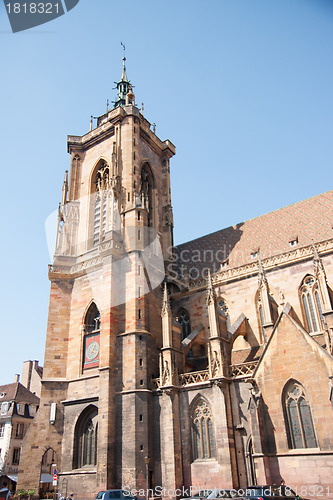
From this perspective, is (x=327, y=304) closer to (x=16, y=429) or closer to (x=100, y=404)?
(x=100, y=404)

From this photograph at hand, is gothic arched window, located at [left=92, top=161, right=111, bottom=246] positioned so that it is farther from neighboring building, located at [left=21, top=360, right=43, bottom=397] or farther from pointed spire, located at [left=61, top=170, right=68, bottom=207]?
neighboring building, located at [left=21, top=360, right=43, bottom=397]

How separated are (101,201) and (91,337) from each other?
8.90 m

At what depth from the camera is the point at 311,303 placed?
68.8 feet

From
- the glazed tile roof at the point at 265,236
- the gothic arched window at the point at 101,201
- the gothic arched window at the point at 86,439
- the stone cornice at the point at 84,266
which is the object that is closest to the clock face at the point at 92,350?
the gothic arched window at the point at 86,439

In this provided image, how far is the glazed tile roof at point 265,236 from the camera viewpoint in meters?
24.2

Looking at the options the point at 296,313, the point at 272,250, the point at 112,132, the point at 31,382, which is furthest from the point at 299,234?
the point at 31,382

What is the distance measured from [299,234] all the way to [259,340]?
6728mm

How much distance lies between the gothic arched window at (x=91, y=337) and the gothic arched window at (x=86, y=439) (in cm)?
228

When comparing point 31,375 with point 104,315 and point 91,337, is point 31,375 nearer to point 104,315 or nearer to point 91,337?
point 91,337

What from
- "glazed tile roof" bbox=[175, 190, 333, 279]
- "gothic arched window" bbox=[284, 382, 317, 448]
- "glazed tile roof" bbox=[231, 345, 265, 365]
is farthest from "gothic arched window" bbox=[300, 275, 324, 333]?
"gothic arched window" bbox=[284, 382, 317, 448]

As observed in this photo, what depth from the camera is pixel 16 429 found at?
1438 inches

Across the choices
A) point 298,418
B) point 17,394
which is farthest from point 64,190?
point 17,394

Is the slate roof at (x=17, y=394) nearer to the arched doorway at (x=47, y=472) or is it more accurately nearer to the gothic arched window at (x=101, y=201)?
the arched doorway at (x=47, y=472)

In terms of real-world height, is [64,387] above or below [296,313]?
below
